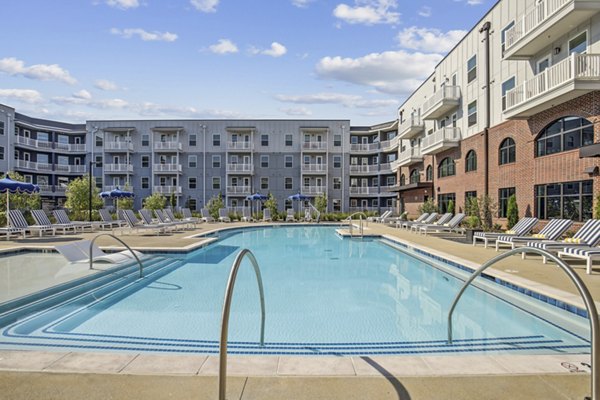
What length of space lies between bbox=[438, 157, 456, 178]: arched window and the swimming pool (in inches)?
652

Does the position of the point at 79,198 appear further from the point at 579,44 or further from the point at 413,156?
the point at 579,44

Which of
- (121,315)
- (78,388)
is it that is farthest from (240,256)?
(121,315)

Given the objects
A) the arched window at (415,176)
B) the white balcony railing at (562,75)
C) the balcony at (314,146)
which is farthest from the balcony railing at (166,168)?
the white balcony railing at (562,75)

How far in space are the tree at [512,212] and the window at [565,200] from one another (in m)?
1.10

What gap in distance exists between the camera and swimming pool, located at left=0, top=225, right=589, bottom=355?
16.9 feet

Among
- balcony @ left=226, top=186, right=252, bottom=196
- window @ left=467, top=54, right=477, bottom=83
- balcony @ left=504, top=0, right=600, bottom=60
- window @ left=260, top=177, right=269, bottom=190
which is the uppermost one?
window @ left=467, top=54, right=477, bottom=83

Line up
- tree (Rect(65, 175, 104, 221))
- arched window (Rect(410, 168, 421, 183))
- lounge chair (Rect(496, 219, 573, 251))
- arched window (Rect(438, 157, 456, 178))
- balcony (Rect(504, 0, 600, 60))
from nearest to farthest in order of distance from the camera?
lounge chair (Rect(496, 219, 573, 251)), balcony (Rect(504, 0, 600, 60)), arched window (Rect(438, 157, 456, 178)), tree (Rect(65, 175, 104, 221)), arched window (Rect(410, 168, 421, 183))

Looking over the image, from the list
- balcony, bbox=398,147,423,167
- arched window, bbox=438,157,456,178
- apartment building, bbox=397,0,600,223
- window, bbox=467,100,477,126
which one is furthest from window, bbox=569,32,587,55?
balcony, bbox=398,147,423,167

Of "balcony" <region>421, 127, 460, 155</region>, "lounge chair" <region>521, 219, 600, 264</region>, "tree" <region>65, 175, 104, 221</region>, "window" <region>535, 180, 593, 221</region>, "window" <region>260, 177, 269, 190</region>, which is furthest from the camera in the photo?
"window" <region>260, 177, 269, 190</region>

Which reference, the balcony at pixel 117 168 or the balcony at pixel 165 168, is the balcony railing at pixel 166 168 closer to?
the balcony at pixel 165 168

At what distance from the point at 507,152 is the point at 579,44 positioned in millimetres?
5917

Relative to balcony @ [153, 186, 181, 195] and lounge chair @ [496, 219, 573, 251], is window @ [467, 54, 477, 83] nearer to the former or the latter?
lounge chair @ [496, 219, 573, 251]

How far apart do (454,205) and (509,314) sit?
1968 centimetres

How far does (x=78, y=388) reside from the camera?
10.1 feet
